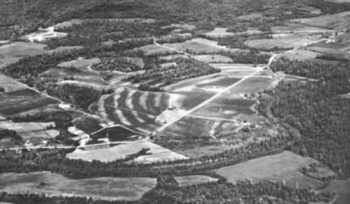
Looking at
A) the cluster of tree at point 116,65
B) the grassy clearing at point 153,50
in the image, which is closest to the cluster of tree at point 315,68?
the grassy clearing at point 153,50

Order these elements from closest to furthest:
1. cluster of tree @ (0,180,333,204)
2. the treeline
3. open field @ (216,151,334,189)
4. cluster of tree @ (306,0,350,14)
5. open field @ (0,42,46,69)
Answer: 1. cluster of tree @ (0,180,333,204)
2. open field @ (216,151,334,189)
3. the treeline
4. open field @ (0,42,46,69)
5. cluster of tree @ (306,0,350,14)

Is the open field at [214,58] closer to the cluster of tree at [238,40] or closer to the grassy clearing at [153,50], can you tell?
the grassy clearing at [153,50]

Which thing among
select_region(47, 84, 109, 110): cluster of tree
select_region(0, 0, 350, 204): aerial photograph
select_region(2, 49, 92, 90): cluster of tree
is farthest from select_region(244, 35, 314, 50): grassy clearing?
select_region(47, 84, 109, 110): cluster of tree

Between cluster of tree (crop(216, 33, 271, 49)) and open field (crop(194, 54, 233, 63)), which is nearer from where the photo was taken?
open field (crop(194, 54, 233, 63))

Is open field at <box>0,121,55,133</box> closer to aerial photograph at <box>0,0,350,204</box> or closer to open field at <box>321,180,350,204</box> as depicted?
aerial photograph at <box>0,0,350,204</box>

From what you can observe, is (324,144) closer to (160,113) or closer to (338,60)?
(160,113)

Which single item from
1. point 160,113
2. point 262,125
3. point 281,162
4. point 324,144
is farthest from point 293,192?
point 160,113

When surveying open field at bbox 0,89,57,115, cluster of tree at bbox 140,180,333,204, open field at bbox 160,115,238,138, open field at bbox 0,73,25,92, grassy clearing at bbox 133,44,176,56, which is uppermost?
grassy clearing at bbox 133,44,176,56

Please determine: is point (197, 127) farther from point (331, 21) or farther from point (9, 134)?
point (331, 21)
